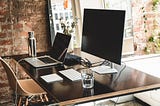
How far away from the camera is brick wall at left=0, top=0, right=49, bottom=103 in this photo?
3334 millimetres

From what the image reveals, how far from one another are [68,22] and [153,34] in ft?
4.13

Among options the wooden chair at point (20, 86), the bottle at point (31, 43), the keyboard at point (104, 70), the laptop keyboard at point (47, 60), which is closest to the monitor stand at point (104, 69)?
the keyboard at point (104, 70)

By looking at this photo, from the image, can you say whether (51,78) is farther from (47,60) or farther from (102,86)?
(47,60)

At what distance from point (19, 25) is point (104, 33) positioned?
1.60 metres

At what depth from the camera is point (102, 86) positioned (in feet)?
5.93

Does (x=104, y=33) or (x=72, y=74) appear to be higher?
(x=104, y=33)

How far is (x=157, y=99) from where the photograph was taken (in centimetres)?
304

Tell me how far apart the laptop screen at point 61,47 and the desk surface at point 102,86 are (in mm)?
467

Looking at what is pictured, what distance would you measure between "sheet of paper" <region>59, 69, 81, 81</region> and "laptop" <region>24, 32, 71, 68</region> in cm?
32

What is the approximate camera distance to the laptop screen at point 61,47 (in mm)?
2532

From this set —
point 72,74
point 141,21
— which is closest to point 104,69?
point 72,74

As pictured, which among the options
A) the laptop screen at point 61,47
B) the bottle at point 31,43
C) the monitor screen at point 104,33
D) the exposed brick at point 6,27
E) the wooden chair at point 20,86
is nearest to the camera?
the monitor screen at point 104,33

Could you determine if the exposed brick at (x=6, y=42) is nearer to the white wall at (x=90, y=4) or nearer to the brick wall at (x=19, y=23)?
the brick wall at (x=19, y=23)

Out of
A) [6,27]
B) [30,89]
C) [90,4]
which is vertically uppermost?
[90,4]
